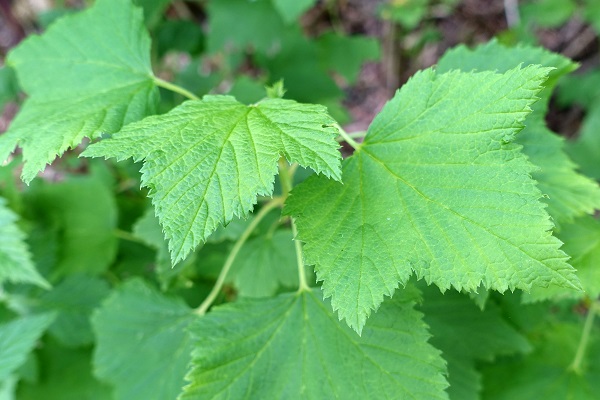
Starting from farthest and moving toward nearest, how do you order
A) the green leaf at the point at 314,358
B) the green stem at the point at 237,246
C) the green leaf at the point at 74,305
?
1. the green leaf at the point at 74,305
2. the green stem at the point at 237,246
3. the green leaf at the point at 314,358

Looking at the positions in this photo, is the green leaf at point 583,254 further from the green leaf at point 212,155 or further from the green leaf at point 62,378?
the green leaf at point 62,378

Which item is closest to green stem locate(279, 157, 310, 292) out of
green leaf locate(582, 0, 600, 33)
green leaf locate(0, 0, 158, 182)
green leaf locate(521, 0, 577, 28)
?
green leaf locate(0, 0, 158, 182)

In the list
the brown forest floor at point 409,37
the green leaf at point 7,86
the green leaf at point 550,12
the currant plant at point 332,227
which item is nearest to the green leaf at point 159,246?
the currant plant at point 332,227

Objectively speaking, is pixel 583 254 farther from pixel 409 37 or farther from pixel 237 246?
pixel 409 37

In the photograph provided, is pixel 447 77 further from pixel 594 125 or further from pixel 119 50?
pixel 594 125

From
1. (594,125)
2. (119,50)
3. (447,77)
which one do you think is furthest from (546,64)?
(594,125)

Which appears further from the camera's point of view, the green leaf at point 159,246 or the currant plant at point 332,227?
the green leaf at point 159,246

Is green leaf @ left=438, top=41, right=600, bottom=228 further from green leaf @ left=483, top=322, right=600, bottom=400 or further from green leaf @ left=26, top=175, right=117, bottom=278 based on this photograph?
green leaf @ left=26, top=175, right=117, bottom=278
